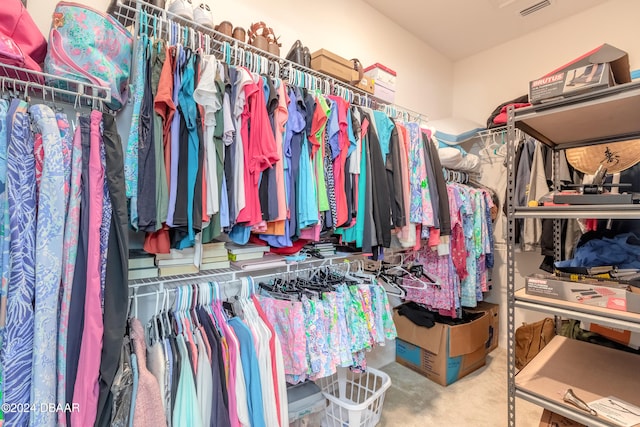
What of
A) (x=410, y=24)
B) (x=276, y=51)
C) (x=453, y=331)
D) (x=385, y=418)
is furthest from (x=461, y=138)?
(x=385, y=418)

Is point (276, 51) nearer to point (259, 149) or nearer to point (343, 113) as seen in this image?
point (343, 113)

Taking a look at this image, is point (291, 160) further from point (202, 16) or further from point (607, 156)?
point (607, 156)

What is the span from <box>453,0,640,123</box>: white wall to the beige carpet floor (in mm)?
2465

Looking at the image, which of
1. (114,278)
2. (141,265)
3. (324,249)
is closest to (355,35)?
(324,249)

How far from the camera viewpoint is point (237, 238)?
130 centimetres


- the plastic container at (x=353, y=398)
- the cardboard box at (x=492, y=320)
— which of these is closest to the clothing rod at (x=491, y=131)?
the cardboard box at (x=492, y=320)

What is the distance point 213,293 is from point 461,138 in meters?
2.48

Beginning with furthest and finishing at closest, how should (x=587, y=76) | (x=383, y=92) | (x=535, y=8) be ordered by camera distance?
1. (x=535, y=8)
2. (x=383, y=92)
3. (x=587, y=76)

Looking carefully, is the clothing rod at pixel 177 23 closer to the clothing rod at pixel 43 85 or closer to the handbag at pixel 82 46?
the handbag at pixel 82 46

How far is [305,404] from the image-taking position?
1528 millimetres

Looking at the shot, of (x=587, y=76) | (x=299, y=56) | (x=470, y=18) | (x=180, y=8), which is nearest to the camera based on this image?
(x=587, y=76)

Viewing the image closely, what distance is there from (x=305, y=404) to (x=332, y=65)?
5.95 feet

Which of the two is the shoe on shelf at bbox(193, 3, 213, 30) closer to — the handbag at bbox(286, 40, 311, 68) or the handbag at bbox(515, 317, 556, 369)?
the handbag at bbox(286, 40, 311, 68)

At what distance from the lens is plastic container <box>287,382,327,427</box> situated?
1.50 metres
